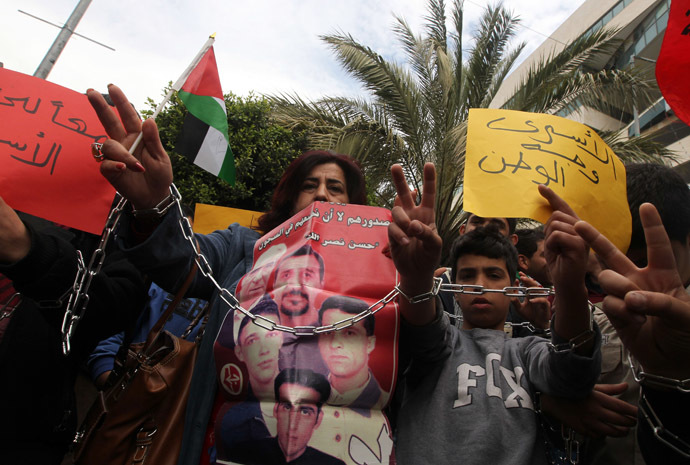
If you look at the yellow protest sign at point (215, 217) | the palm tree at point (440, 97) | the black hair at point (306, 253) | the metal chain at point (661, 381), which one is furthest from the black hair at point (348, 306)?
the palm tree at point (440, 97)

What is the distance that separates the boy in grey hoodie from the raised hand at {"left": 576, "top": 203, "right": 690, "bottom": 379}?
0.60 feet

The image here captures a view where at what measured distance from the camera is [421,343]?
166 cm

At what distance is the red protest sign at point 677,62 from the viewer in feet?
6.19

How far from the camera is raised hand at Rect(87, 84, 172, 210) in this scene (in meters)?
1.47

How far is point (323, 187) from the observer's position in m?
2.22

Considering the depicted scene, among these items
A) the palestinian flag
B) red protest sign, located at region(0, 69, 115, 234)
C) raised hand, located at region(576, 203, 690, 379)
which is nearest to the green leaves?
the palestinian flag

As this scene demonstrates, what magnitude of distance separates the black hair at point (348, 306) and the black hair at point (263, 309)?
0.15 metres

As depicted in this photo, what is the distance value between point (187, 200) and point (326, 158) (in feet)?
11.7

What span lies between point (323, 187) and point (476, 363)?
3.48ft

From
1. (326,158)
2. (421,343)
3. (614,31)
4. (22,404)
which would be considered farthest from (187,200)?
(614,31)

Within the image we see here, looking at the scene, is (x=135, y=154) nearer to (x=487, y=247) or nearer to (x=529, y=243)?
(x=487, y=247)

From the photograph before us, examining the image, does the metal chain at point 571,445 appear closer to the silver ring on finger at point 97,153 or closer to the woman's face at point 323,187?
the woman's face at point 323,187

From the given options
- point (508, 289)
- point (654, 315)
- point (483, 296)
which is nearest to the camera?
point (654, 315)

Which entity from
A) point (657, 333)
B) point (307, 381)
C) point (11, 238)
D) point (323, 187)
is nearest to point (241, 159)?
point (323, 187)
